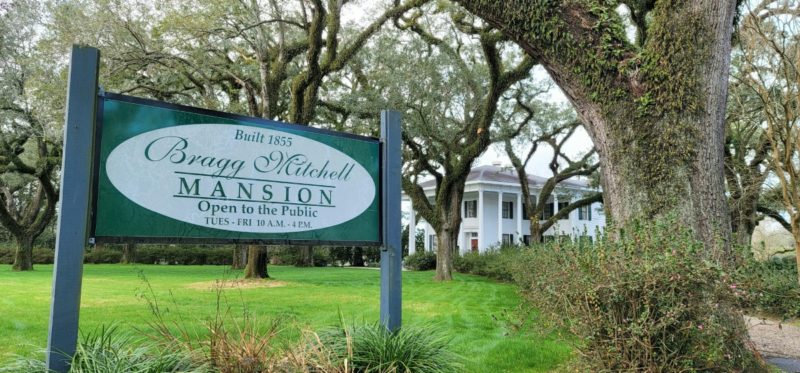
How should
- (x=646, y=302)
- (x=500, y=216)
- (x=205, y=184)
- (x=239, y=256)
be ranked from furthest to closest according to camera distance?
(x=500, y=216)
(x=239, y=256)
(x=646, y=302)
(x=205, y=184)

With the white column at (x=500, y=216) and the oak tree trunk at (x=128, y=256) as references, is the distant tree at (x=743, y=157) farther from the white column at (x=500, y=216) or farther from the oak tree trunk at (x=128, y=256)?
the oak tree trunk at (x=128, y=256)

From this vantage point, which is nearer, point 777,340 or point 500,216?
point 777,340

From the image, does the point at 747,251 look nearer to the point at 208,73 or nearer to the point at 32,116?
the point at 208,73

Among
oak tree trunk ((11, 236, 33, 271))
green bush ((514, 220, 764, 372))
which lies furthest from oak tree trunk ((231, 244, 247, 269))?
green bush ((514, 220, 764, 372))

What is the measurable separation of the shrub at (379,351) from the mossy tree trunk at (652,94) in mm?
2351

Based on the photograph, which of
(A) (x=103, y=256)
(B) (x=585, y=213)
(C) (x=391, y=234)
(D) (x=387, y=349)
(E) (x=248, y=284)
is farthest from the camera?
(B) (x=585, y=213)

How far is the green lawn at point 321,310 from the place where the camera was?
582 centimetres

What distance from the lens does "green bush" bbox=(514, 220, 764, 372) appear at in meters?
3.71

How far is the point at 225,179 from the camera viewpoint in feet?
11.8

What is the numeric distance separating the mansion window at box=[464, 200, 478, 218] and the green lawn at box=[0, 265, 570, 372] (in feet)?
60.7

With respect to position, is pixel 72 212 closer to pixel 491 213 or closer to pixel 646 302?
pixel 646 302

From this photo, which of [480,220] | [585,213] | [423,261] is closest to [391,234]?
[423,261]

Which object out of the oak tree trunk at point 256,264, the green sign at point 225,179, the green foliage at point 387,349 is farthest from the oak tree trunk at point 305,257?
the green foliage at point 387,349

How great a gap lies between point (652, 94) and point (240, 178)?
3931 millimetres
